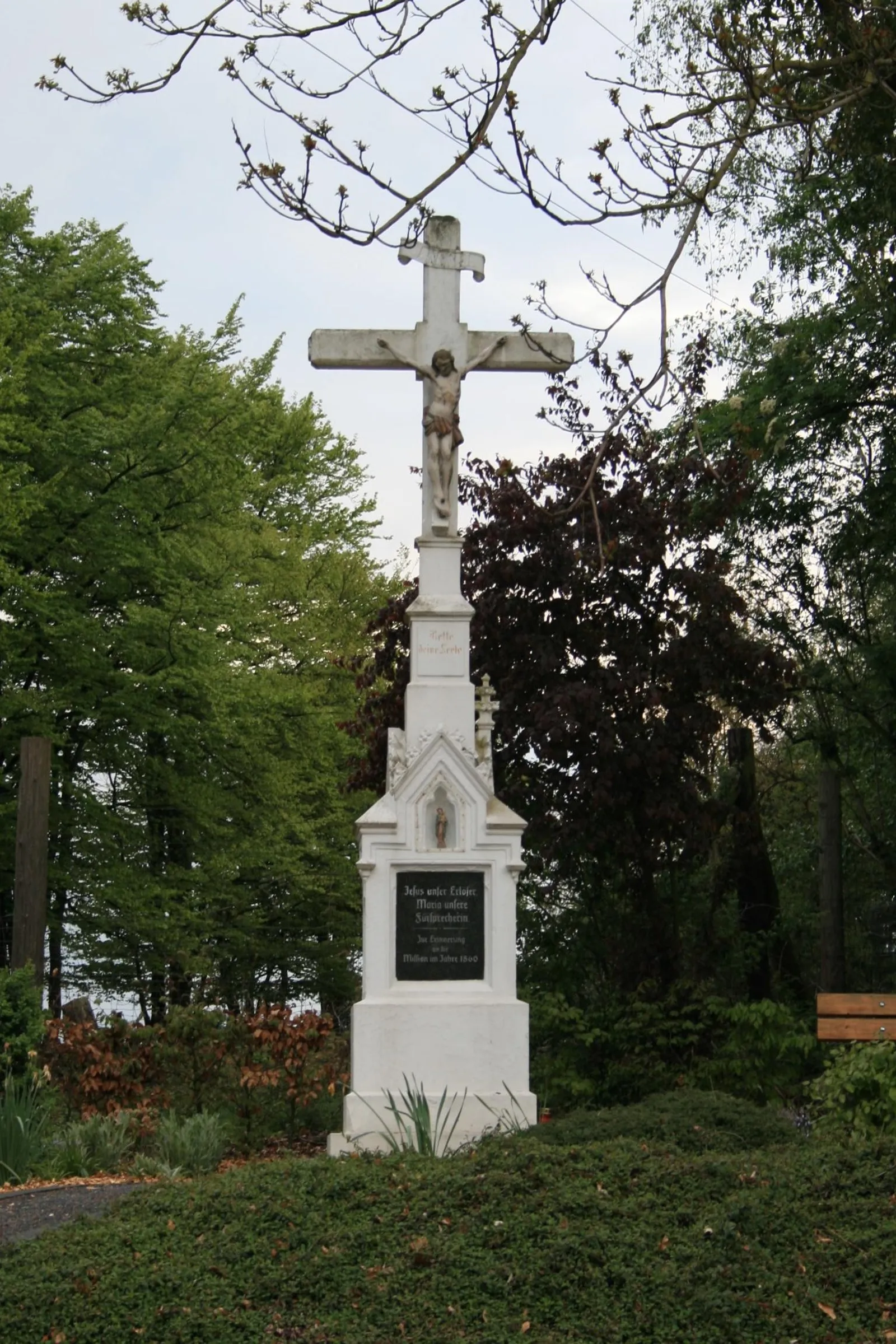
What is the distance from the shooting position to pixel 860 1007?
33.2ft

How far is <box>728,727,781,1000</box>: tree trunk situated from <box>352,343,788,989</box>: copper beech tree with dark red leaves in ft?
5.79

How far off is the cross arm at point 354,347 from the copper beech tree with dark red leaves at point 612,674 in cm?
221

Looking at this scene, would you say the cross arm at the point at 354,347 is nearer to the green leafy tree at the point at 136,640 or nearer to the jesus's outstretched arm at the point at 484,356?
the jesus's outstretched arm at the point at 484,356

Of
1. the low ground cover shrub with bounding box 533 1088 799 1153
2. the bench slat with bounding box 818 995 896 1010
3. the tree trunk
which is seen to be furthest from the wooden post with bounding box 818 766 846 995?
the low ground cover shrub with bounding box 533 1088 799 1153

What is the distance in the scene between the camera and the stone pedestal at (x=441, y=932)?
11.0 meters

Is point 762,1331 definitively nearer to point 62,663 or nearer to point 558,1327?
point 558,1327

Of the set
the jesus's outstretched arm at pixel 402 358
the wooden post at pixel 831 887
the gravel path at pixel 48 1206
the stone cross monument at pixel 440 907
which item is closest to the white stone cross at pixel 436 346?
the jesus's outstretched arm at pixel 402 358

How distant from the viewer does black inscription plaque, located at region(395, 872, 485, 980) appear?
36.8 feet

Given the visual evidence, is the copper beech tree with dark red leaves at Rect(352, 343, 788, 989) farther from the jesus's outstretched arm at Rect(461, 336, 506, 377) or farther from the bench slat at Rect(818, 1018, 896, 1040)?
the bench slat at Rect(818, 1018, 896, 1040)

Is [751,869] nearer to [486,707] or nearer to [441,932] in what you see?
[486,707]

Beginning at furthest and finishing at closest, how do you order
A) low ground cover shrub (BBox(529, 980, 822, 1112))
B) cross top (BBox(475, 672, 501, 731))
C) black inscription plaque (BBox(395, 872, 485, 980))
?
1. low ground cover shrub (BBox(529, 980, 822, 1112))
2. cross top (BBox(475, 672, 501, 731))
3. black inscription plaque (BBox(395, 872, 485, 980))

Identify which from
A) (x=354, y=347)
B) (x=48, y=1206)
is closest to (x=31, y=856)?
(x=354, y=347)

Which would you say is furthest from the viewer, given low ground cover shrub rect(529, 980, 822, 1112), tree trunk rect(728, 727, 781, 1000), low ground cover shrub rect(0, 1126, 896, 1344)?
tree trunk rect(728, 727, 781, 1000)

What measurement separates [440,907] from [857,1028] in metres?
2.94
